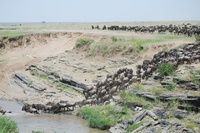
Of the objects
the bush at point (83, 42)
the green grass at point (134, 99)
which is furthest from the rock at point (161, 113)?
the bush at point (83, 42)

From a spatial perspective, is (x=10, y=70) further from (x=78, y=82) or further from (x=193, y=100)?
(x=193, y=100)

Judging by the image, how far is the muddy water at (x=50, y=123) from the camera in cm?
2714

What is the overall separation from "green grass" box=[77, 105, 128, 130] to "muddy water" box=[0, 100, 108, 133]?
462 mm

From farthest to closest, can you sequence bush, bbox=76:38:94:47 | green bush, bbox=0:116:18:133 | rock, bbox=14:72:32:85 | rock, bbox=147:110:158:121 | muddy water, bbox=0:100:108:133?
bush, bbox=76:38:94:47, rock, bbox=14:72:32:85, muddy water, bbox=0:100:108:133, rock, bbox=147:110:158:121, green bush, bbox=0:116:18:133

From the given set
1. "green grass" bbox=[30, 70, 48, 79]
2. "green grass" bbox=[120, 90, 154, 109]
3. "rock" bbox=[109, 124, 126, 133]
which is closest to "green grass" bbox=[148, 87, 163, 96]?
"green grass" bbox=[120, 90, 154, 109]

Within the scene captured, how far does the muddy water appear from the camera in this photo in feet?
89.0

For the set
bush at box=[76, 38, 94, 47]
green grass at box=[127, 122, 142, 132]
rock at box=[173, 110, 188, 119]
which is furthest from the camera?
bush at box=[76, 38, 94, 47]

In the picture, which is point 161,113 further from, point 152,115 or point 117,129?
point 117,129

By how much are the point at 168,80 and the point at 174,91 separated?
4.55 ft

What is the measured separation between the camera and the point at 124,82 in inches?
1267

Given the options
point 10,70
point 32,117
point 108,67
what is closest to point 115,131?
point 32,117

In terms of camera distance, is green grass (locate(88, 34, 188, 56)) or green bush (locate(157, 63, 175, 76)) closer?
green bush (locate(157, 63, 175, 76))

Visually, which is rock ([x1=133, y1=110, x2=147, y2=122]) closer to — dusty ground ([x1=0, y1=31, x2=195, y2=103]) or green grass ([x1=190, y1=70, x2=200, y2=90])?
green grass ([x1=190, y1=70, x2=200, y2=90])

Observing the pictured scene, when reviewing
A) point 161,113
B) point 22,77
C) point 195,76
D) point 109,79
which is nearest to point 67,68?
point 22,77
